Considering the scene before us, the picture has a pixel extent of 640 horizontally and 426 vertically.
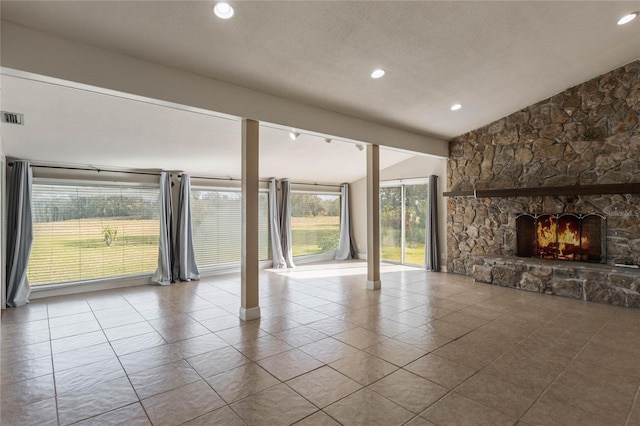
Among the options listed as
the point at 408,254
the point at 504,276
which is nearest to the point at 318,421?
the point at 504,276

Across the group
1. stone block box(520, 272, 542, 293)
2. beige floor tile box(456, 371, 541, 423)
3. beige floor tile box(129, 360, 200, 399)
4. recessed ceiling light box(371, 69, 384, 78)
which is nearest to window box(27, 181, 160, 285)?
beige floor tile box(129, 360, 200, 399)

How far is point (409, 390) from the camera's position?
2.68 meters

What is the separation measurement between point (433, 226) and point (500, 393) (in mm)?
5386

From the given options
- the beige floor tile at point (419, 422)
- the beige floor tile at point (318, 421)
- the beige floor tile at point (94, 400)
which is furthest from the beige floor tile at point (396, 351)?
the beige floor tile at point (94, 400)

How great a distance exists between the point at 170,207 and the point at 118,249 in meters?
1.24

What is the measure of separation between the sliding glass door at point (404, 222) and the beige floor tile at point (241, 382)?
20.4 feet

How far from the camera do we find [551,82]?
17.9 ft

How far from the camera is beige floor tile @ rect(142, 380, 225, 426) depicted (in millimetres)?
2338

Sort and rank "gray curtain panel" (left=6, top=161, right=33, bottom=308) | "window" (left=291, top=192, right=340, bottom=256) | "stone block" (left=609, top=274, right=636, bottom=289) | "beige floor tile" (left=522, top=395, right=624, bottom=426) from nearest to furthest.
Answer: "beige floor tile" (left=522, top=395, right=624, bottom=426) < "stone block" (left=609, top=274, right=636, bottom=289) < "gray curtain panel" (left=6, top=161, right=33, bottom=308) < "window" (left=291, top=192, right=340, bottom=256)

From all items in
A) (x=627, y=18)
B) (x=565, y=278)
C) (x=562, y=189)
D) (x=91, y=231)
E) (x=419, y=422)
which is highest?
(x=627, y=18)

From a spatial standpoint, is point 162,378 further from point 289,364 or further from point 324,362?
point 324,362

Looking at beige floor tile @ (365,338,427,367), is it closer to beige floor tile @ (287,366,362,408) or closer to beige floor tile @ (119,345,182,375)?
beige floor tile @ (287,366,362,408)

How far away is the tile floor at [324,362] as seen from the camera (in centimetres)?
241

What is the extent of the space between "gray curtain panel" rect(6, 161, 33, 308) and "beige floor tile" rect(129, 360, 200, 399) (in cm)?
375
